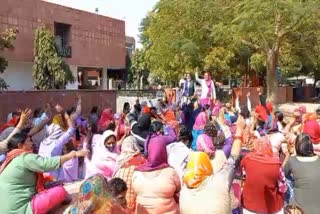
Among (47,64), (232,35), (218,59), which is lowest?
(47,64)

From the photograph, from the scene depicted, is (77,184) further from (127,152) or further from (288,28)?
(288,28)

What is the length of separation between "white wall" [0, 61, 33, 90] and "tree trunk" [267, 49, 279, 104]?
16.2 metres

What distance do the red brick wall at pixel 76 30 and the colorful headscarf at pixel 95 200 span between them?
2824 centimetres

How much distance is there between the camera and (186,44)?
2792 cm

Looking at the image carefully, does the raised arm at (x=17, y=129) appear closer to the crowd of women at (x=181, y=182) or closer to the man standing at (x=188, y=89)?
the crowd of women at (x=181, y=182)

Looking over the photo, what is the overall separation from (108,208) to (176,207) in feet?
3.83

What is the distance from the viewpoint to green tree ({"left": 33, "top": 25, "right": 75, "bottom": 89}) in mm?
31188

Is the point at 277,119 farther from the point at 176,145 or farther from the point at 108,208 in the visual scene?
the point at 108,208

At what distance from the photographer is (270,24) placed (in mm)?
23344

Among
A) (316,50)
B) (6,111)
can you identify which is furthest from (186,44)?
(6,111)

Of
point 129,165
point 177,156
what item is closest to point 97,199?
point 129,165

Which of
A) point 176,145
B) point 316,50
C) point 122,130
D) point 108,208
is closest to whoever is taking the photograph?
point 108,208

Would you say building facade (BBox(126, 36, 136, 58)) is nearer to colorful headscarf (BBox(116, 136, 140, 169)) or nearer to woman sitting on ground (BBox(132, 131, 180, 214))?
colorful headscarf (BBox(116, 136, 140, 169))

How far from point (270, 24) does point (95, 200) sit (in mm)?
21055
